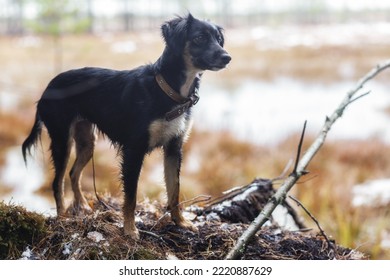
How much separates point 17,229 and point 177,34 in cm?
131

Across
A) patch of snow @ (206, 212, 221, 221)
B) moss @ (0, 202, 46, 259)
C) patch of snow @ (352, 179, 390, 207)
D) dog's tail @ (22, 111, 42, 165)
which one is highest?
dog's tail @ (22, 111, 42, 165)

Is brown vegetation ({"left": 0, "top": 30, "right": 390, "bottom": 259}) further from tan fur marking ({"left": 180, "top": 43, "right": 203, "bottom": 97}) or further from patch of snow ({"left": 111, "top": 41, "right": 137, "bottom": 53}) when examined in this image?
tan fur marking ({"left": 180, "top": 43, "right": 203, "bottom": 97})

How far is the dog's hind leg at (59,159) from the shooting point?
125 inches

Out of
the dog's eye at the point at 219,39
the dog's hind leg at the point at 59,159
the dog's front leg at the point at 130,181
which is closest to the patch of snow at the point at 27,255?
the dog's front leg at the point at 130,181

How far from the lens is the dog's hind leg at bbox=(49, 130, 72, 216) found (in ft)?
10.4

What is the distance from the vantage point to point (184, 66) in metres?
2.74

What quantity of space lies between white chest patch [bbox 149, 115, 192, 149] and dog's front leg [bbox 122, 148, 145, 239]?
0.34ft

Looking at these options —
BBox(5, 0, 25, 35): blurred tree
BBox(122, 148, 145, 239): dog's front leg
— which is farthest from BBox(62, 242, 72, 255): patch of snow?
BBox(5, 0, 25, 35): blurred tree

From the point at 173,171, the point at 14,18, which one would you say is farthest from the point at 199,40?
the point at 14,18

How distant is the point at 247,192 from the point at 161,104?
1.08 m

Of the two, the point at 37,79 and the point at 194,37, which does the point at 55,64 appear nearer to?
the point at 37,79
